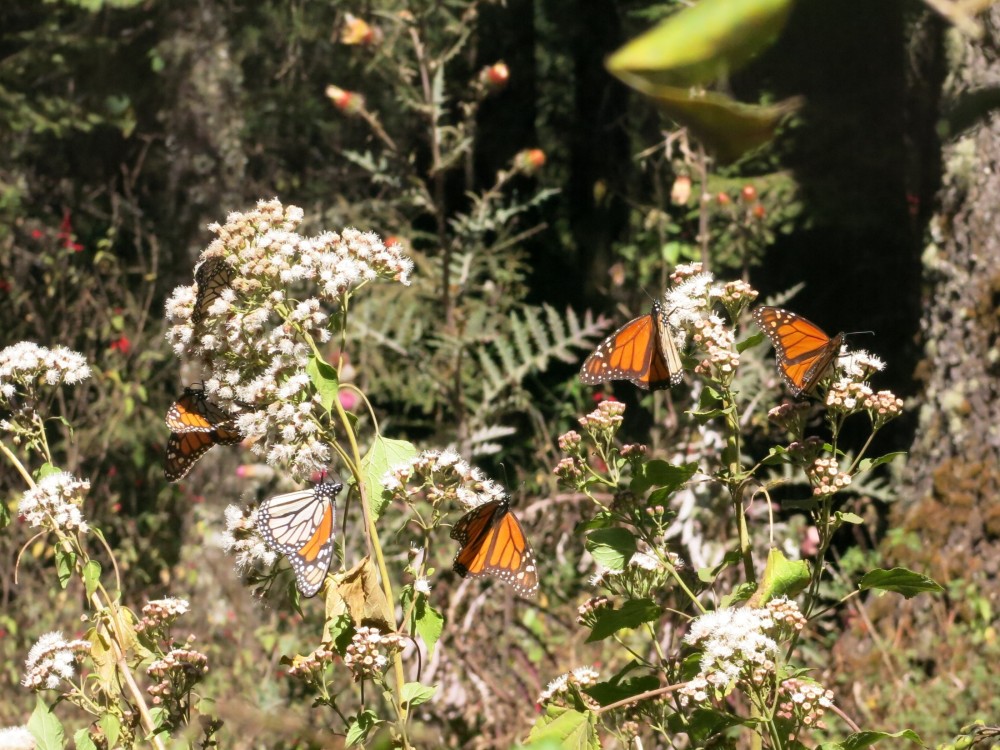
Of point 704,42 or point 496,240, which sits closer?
point 704,42

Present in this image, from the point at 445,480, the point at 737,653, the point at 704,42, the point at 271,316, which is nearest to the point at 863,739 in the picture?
the point at 737,653

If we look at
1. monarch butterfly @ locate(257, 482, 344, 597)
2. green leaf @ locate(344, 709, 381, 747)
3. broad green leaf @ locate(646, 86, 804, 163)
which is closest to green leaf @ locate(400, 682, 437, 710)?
green leaf @ locate(344, 709, 381, 747)

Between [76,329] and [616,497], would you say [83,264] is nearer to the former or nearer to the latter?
[76,329]

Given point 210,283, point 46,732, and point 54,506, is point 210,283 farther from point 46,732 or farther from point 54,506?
point 46,732

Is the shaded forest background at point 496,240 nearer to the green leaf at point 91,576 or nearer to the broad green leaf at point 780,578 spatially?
the green leaf at point 91,576

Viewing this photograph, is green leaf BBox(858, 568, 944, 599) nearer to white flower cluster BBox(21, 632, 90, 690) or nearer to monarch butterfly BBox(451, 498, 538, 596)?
monarch butterfly BBox(451, 498, 538, 596)

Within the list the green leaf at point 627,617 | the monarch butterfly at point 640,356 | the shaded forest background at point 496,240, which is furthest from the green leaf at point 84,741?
the shaded forest background at point 496,240
